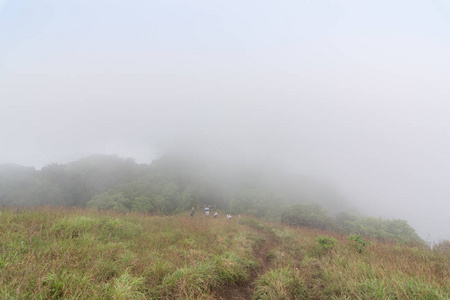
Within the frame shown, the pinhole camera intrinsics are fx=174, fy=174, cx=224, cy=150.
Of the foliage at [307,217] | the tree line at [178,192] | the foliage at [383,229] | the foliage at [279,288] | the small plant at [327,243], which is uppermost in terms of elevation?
the foliage at [279,288]

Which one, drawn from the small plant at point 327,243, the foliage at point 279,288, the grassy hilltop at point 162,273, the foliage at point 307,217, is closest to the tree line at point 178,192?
the foliage at point 307,217

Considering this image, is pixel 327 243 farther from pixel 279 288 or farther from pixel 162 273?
pixel 162 273

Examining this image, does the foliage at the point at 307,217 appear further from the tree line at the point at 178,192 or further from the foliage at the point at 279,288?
the foliage at the point at 279,288

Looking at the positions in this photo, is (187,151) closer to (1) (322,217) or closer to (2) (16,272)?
(1) (322,217)

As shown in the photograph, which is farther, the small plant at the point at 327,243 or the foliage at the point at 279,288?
the small plant at the point at 327,243

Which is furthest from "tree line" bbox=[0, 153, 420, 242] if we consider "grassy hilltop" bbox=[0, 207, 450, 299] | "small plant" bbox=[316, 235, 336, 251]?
"small plant" bbox=[316, 235, 336, 251]

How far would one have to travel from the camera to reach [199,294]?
3688mm

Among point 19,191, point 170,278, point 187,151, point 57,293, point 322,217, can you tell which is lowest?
point 187,151

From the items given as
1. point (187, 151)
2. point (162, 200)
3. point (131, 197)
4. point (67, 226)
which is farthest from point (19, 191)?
point (187, 151)

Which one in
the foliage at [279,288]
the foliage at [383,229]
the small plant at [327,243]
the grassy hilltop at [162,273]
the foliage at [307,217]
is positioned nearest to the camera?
the grassy hilltop at [162,273]

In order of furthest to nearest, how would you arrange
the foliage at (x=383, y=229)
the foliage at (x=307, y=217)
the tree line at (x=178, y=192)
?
the tree line at (x=178, y=192) < the foliage at (x=383, y=229) < the foliage at (x=307, y=217)

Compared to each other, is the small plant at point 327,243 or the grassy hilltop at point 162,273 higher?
the grassy hilltop at point 162,273

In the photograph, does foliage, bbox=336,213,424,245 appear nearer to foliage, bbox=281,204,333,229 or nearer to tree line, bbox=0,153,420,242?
tree line, bbox=0,153,420,242

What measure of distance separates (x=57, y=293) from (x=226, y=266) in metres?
3.72
